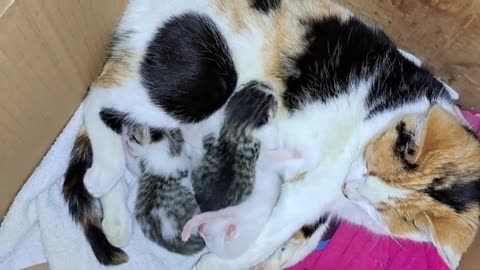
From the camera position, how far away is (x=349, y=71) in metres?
1.65

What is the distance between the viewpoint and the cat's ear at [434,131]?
1.42 m

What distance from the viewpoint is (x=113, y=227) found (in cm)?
173

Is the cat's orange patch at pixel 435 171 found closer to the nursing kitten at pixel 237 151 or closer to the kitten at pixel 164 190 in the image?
the nursing kitten at pixel 237 151

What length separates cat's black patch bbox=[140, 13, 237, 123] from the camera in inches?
60.8

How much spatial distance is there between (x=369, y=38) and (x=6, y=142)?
942mm

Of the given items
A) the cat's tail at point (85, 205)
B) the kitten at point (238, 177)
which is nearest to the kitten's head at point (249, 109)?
the kitten at point (238, 177)

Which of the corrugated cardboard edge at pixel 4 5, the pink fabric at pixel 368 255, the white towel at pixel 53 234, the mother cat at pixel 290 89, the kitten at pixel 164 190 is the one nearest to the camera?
the corrugated cardboard edge at pixel 4 5

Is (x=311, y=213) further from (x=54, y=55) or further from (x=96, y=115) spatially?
(x=54, y=55)

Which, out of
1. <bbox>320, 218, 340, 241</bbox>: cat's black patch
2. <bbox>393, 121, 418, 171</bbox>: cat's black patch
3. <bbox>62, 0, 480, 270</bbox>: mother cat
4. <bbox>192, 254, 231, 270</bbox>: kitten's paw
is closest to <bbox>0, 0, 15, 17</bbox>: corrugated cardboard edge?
<bbox>62, 0, 480, 270</bbox>: mother cat

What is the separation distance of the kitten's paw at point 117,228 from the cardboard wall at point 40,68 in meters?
0.27

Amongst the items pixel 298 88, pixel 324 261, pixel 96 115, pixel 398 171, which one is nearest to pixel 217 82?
pixel 298 88

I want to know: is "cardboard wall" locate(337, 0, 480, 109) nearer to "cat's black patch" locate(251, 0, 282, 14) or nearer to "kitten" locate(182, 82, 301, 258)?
"cat's black patch" locate(251, 0, 282, 14)

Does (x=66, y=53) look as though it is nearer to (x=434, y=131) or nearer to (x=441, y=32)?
(x=434, y=131)

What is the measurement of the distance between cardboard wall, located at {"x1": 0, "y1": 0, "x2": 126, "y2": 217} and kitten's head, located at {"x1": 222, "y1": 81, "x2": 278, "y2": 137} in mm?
435
